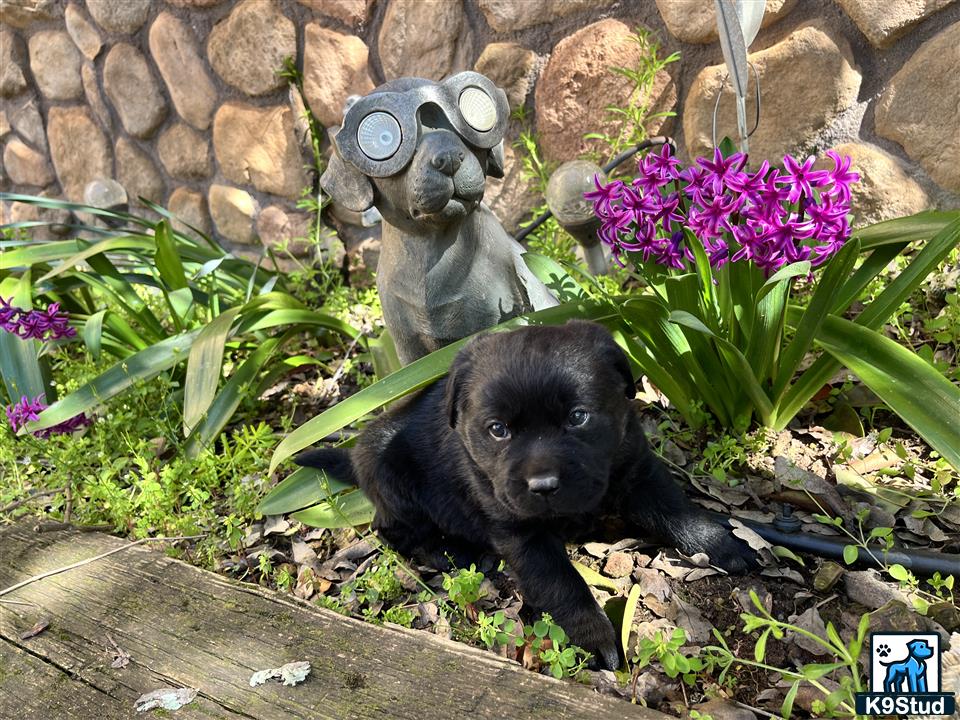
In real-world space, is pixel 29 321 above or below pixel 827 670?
above

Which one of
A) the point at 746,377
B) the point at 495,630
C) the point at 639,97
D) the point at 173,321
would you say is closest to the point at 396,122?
the point at 746,377

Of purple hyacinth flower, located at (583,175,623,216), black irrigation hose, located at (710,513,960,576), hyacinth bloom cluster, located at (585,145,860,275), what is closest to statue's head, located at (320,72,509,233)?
purple hyacinth flower, located at (583,175,623,216)

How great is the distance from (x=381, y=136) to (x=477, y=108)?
0.31 meters

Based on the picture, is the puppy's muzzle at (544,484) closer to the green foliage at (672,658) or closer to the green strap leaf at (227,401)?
the green foliage at (672,658)

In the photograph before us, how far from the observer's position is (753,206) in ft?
5.72

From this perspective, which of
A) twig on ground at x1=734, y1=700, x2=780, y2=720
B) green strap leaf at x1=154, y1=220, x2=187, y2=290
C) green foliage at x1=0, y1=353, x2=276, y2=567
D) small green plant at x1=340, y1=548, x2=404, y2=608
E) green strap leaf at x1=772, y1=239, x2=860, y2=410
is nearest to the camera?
twig on ground at x1=734, y1=700, x2=780, y2=720

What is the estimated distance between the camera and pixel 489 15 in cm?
347

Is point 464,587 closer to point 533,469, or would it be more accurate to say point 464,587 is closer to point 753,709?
point 533,469

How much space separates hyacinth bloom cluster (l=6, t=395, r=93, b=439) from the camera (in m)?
2.78

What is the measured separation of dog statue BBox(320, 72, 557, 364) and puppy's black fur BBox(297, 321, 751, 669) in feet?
1.06

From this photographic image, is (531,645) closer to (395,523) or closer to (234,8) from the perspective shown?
(395,523)

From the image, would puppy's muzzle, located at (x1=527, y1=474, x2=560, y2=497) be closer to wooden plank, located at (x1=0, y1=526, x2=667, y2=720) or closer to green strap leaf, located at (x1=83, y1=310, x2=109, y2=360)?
wooden plank, located at (x1=0, y1=526, x2=667, y2=720)

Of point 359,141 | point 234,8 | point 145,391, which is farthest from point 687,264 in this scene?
point 234,8

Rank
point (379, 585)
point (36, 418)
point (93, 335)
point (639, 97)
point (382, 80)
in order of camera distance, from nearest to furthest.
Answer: point (379, 585) → point (36, 418) → point (93, 335) → point (639, 97) → point (382, 80)
